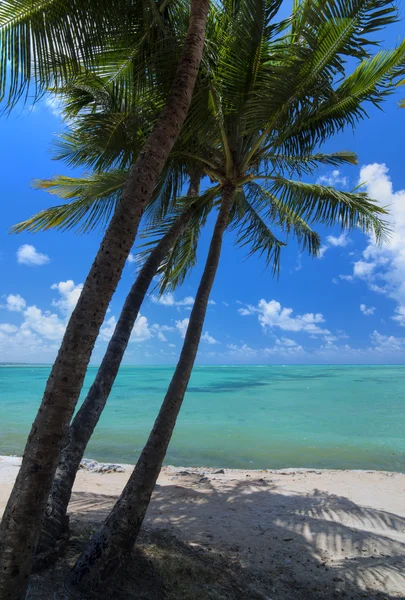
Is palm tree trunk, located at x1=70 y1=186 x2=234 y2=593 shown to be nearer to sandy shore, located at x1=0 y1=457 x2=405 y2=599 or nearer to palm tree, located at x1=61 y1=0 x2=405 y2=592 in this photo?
palm tree, located at x1=61 y1=0 x2=405 y2=592

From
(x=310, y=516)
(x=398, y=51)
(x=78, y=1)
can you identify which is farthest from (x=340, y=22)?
(x=310, y=516)

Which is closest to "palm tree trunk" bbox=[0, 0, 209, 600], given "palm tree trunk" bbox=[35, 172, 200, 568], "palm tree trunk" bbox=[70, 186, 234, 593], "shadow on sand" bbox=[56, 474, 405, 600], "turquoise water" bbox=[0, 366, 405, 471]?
"palm tree trunk" bbox=[70, 186, 234, 593]

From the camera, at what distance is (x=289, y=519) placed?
651cm

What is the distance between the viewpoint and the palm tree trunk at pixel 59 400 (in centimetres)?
239

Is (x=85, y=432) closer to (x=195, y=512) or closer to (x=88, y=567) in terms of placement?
(x=88, y=567)

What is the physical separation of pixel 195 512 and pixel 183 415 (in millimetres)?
17237

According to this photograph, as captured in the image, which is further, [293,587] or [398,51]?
[398,51]

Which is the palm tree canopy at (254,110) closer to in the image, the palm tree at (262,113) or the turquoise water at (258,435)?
the palm tree at (262,113)

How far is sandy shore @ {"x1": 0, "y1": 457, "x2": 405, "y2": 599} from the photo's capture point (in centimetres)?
459

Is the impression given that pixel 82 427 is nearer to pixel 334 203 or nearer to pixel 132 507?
pixel 132 507

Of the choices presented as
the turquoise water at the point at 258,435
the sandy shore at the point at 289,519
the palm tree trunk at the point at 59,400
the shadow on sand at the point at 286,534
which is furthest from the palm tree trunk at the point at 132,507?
the turquoise water at the point at 258,435

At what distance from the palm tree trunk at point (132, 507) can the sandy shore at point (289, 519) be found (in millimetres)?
1660

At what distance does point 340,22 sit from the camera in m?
4.19

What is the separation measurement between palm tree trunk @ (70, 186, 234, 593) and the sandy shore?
1.66 m
